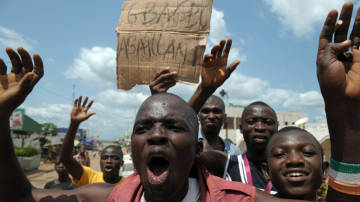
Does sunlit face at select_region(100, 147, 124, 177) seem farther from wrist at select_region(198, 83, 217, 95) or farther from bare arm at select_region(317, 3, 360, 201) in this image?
bare arm at select_region(317, 3, 360, 201)

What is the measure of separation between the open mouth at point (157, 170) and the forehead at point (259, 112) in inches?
61.0

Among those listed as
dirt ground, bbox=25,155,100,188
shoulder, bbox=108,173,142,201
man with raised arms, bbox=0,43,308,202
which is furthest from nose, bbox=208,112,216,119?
dirt ground, bbox=25,155,100,188

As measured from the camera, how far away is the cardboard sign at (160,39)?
229cm

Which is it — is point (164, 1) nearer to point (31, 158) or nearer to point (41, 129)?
point (31, 158)

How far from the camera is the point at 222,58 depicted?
7.64 ft

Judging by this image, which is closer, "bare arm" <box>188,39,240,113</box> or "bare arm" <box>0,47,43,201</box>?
"bare arm" <box>0,47,43,201</box>

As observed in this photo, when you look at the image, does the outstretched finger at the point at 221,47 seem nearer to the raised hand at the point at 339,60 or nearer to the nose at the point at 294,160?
the raised hand at the point at 339,60

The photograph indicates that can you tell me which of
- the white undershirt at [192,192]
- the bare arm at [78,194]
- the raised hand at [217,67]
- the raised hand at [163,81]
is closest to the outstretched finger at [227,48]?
the raised hand at [217,67]

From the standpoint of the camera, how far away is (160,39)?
233 centimetres

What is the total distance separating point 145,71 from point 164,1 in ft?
2.13

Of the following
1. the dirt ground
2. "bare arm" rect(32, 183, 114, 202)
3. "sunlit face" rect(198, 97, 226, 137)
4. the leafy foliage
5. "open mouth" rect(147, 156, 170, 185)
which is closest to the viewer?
"open mouth" rect(147, 156, 170, 185)

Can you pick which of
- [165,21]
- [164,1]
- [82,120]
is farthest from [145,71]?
[82,120]

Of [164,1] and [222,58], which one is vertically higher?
[164,1]

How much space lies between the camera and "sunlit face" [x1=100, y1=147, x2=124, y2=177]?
13.6 feet
